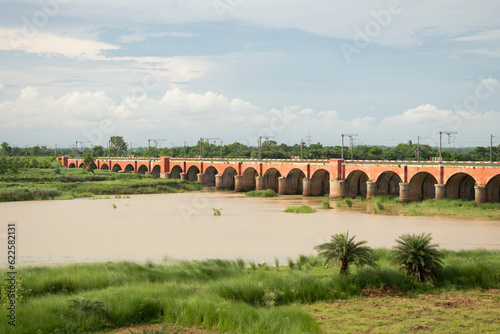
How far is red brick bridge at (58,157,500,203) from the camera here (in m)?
37.5

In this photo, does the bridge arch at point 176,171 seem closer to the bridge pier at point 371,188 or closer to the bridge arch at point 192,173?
the bridge arch at point 192,173

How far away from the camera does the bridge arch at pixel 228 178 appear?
64375 mm

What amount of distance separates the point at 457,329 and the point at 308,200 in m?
37.4

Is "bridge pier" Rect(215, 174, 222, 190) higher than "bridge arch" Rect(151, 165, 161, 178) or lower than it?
lower

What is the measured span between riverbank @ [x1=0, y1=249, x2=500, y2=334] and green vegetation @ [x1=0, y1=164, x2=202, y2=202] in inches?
1335

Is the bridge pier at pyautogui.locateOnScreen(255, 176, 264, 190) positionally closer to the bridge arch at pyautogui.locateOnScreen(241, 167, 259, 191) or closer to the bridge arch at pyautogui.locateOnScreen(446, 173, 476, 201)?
the bridge arch at pyautogui.locateOnScreen(241, 167, 259, 191)

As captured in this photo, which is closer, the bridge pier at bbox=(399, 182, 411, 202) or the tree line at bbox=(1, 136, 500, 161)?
the bridge pier at bbox=(399, 182, 411, 202)

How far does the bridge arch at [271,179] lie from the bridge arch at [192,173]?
17.0m

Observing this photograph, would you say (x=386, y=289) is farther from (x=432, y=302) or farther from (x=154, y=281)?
(x=154, y=281)

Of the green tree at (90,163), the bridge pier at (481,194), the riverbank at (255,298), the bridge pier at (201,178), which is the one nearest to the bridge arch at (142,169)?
the green tree at (90,163)

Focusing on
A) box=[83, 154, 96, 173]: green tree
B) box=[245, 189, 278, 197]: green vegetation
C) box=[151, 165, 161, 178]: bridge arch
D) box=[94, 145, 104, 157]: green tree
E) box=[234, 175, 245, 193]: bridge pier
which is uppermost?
box=[94, 145, 104, 157]: green tree

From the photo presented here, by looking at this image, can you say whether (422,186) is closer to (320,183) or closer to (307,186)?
(320,183)

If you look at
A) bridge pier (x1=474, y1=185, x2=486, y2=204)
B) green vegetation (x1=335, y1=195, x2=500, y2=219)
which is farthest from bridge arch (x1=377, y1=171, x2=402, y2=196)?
bridge pier (x1=474, y1=185, x2=486, y2=204)

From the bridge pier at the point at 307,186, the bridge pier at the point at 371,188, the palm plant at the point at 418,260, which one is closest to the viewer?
the palm plant at the point at 418,260
